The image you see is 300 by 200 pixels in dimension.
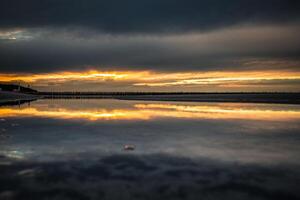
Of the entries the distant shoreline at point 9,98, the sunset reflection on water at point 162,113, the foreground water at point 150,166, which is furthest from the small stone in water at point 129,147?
the distant shoreline at point 9,98

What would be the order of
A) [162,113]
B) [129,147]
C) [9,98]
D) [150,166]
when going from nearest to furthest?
1. [150,166]
2. [129,147]
3. [162,113]
4. [9,98]

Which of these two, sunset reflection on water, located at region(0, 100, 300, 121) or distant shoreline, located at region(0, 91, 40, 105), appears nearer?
sunset reflection on water, located at region(0, 100, 300, 121)

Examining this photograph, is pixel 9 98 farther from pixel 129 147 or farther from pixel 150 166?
pixel 150 166

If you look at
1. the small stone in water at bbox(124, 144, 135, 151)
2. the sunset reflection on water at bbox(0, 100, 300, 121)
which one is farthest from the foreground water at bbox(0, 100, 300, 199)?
the sunset reflection on water at bbox(0, 100, 300, 121)

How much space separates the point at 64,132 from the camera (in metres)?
13.2

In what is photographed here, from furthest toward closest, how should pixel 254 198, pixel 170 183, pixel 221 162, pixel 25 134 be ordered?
pixel 25 134 → pixel 221 162 → pixel 170 183 → pixel 254 198

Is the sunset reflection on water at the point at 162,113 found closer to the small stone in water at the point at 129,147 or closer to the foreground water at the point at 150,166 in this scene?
the foreground water at the point at 150,166

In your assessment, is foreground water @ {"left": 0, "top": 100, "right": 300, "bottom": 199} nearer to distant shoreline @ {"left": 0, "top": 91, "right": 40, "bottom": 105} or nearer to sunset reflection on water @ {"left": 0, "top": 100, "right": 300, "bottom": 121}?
sunset reflection on water @ {"left": 0, "top": 100, "right": 300, "bottom": 121}

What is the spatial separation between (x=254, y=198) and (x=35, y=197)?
12.7 ft

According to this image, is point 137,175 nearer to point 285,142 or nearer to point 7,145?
point 7,145

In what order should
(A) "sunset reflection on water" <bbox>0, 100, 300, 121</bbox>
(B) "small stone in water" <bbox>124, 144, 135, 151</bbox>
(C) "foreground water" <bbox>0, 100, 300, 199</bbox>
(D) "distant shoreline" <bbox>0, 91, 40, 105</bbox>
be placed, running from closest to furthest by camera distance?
(C) "foreground water" <bbox>0, 100, 300, 199</bbox>
(B) "small stone in water" <bbox>124, 144, 135, 151</bbox>
(A) "sunset reflection on water" <bbox>0, 100, 300, 121</bbox>
(D) "distant shoreline" <bbox>0, 91, 40, 105</bbox>

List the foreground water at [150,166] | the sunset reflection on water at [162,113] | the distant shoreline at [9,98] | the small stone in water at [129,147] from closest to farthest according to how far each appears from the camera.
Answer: the foreground water at [150,166] → the small stone in water at [129,147] → the sunset reflection on water at [162,113] → the distant shoreline at [9,98]

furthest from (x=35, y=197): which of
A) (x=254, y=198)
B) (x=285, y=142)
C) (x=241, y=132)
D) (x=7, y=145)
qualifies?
(x=241, y=132)

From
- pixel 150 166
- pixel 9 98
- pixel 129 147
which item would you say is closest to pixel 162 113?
pixel 129 147
